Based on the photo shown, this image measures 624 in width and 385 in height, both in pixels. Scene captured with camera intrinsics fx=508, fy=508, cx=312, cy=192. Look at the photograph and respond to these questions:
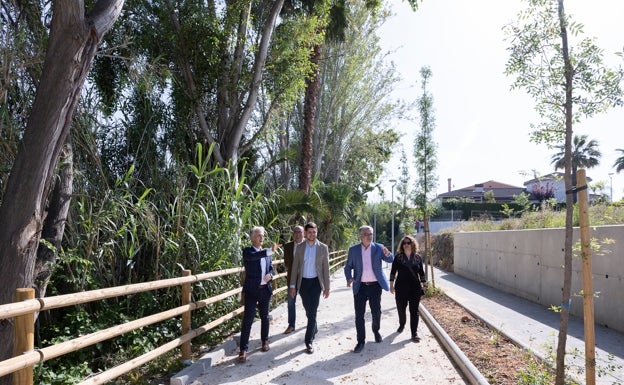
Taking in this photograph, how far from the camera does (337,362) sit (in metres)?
6.75

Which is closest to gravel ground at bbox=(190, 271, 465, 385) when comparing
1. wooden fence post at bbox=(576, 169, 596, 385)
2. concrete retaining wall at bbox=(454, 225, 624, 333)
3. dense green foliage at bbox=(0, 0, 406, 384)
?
dense green foliage at bbox=(0, 0, 406, 384)

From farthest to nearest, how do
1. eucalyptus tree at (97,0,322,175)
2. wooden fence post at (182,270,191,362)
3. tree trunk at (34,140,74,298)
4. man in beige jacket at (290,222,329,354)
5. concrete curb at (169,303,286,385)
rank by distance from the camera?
eucalyptus tree at (97,0,322,175), man in beige jacket at (290,222,329,354), wooden fence post at (182,270,191,362), tree trunk at (34,140,74,298), concrete curb at (169,303,286,385)

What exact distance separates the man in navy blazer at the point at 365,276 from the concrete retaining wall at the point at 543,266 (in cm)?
257

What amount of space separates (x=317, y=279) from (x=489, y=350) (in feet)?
8.61

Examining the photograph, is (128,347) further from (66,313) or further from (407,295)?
(407,295)

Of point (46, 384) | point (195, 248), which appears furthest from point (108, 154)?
point (46, 384)

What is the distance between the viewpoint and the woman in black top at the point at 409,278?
8.19 m

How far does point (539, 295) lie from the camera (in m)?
13.0

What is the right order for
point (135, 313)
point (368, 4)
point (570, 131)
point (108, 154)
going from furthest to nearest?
point (368, 4)
point (108, 154)
point (135, 313)
point (570, 131)

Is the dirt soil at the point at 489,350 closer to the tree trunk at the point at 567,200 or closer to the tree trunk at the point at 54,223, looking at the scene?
the tree trunk at the point at 567,200

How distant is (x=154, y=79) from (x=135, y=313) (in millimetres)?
4010

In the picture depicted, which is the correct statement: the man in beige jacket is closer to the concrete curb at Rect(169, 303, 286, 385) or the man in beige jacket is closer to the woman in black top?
the concrete curb at Rect(169, 303, 286, 385)

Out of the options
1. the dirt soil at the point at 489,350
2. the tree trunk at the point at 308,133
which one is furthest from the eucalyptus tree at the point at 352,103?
the dirt soil at the point at 489,350

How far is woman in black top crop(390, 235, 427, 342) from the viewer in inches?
322
